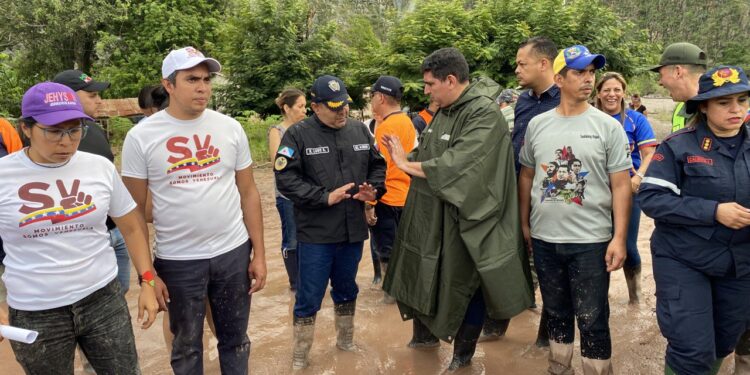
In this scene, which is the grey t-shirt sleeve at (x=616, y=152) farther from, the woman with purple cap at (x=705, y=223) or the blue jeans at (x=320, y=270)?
the blue jeans at (x=320, y=270)

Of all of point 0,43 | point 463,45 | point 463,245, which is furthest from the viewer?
point 0,43

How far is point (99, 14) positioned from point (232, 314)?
1802 centimetres

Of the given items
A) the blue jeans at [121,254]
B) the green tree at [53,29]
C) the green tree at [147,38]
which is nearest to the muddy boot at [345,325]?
the blue jeans at [121,254]

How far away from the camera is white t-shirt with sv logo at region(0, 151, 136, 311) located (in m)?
2.28

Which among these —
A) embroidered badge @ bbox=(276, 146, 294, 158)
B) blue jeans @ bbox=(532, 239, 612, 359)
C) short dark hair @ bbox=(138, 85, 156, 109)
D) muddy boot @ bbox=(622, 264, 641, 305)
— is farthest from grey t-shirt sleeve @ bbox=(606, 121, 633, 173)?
short dark hair @ bbox=(138, 85, 156, 109)

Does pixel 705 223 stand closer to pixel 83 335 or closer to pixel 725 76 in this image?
pixel 725 76

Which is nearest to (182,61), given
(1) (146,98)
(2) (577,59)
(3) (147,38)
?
(1) (146,98)

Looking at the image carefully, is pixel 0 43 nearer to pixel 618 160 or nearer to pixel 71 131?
pixel 71 131

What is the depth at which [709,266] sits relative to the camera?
2611 mm

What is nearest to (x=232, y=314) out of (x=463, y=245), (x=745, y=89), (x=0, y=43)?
(x=463, y=245)

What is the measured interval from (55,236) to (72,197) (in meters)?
0.19

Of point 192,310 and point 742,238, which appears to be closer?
point 742,238

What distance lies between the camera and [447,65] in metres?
3.35

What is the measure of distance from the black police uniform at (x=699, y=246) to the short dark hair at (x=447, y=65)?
4.27 ft
